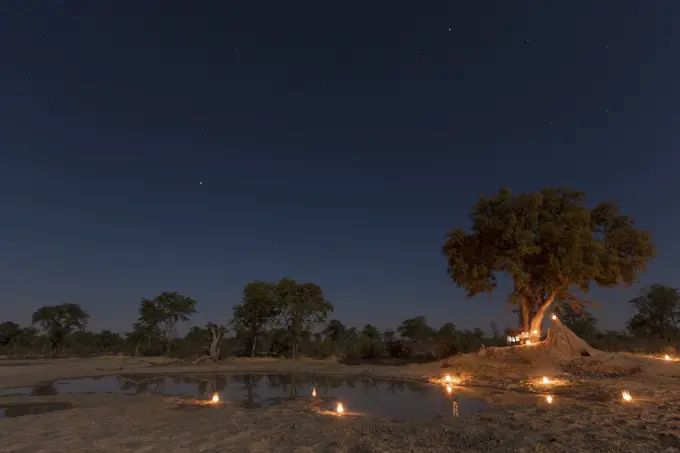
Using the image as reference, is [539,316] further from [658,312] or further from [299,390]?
[658,312]

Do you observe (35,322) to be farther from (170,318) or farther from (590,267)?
(590,267)

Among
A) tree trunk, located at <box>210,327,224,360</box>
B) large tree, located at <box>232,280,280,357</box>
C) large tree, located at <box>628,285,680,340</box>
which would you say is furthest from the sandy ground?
large tree, located at <box>628,285,680,340</box>

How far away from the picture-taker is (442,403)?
1290 centimetres

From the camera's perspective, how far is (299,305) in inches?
1644

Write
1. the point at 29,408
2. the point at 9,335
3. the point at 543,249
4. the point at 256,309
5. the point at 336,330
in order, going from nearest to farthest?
1. the point at 29,408
2. the point at 543,249
3. the point at 256,309
4. the point at 9,335
5. the point at 336,330

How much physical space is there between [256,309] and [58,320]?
31.3m

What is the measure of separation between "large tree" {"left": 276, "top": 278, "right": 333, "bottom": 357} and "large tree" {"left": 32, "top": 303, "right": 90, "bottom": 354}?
106 ft

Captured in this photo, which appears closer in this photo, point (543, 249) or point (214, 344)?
point (543, 249)

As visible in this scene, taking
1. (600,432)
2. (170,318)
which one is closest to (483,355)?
(600,432)

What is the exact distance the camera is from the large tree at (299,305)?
41.6 m

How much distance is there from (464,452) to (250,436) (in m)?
4.40

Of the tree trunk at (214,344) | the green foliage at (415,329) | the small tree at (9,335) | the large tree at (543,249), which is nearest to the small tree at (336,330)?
the green foliage at (415,329)

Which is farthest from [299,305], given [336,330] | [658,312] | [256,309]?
[658,312]

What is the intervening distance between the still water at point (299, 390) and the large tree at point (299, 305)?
698 inches
